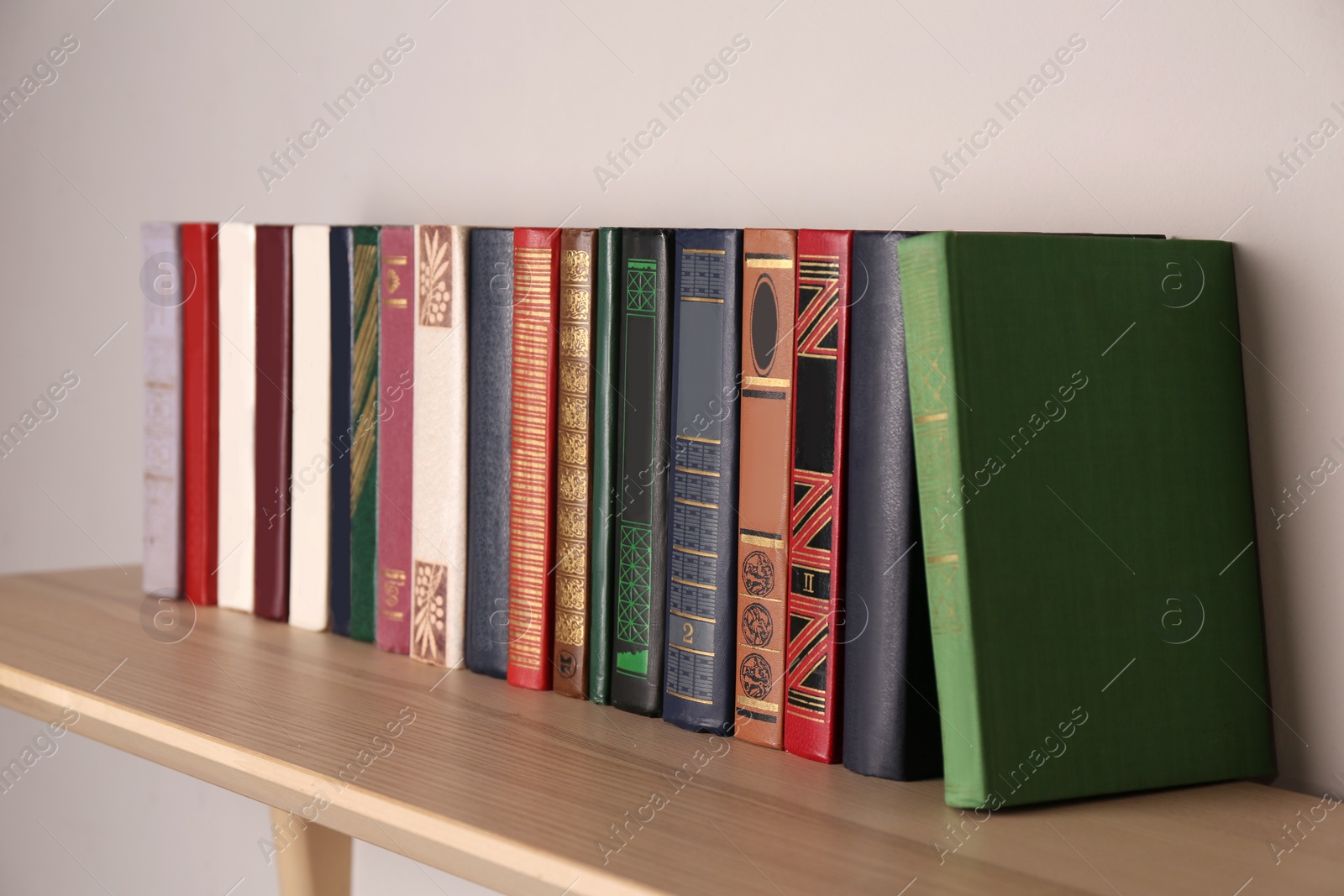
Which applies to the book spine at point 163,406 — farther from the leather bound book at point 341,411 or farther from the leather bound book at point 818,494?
the leather bound book at point 818,494

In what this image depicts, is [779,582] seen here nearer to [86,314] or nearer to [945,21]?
[945,21]

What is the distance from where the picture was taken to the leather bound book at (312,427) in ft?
2.82

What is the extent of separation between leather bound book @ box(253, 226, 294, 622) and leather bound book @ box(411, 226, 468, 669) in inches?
5.4

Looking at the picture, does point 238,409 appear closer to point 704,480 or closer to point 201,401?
point 201,401

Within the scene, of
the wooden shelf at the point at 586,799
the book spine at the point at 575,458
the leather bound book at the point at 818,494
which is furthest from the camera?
the book spine at the point at 575,458

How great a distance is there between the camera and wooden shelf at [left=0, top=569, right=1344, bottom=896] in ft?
1.64

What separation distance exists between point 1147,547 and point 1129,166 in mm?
217

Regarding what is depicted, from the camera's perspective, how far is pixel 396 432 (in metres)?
0.82

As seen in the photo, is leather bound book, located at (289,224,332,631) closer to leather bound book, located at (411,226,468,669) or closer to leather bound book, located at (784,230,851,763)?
leather bound book, located at (411,226,468,669)

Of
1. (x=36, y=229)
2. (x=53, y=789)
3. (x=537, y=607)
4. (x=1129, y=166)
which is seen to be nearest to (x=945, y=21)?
(x=1129, y=166)

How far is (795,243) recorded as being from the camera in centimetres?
63

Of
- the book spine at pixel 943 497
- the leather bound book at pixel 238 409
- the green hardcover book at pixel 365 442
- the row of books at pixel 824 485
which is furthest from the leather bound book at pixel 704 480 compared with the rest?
the leather bound book at pixel 238 409

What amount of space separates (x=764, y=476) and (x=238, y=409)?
460mm

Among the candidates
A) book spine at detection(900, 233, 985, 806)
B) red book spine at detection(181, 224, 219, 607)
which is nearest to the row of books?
book spine at detection(900, 233, 985, 806)
